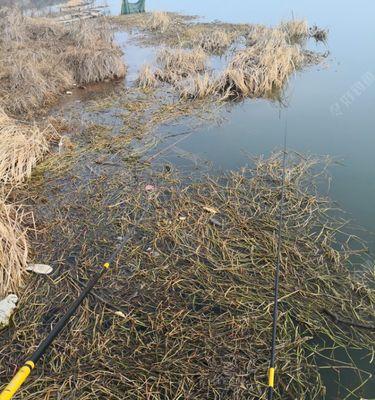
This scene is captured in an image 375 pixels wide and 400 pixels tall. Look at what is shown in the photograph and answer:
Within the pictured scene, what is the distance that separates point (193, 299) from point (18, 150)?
3484 millimetres

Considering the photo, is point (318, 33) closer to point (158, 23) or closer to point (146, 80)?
point (158, 23)

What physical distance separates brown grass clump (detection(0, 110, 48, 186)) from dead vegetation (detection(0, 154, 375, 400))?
761 millimetres

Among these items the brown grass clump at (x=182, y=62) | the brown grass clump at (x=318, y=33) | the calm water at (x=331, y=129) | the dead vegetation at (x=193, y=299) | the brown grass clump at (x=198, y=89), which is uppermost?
the brown grass clump at (x=318, y=33)

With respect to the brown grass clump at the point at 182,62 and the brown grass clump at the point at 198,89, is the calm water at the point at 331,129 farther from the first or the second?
the brown grass clump at the point at 182,62

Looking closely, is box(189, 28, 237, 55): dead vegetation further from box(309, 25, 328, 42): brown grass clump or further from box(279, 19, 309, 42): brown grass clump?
box(309, 25, 328, 42): brown grass clump

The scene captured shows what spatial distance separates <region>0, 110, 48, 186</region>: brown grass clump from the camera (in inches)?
201

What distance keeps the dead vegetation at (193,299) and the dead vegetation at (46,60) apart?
152 inches

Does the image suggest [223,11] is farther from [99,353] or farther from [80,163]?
[99,353]

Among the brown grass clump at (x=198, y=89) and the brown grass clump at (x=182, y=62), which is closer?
the brown grass clump at (x=198, y=89)

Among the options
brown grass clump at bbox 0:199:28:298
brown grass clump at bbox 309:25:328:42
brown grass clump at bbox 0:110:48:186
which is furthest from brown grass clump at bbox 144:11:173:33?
brown grass clump at bbox 0:199:28:298

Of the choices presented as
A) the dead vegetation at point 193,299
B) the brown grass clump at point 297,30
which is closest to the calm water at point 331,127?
the dead vegetation at point 193,299

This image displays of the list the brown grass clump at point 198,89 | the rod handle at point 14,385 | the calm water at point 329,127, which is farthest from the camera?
the brown grass clump at point 198,89

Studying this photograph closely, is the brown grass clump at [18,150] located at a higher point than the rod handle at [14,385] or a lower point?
lower

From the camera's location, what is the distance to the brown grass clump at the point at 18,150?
509cm
